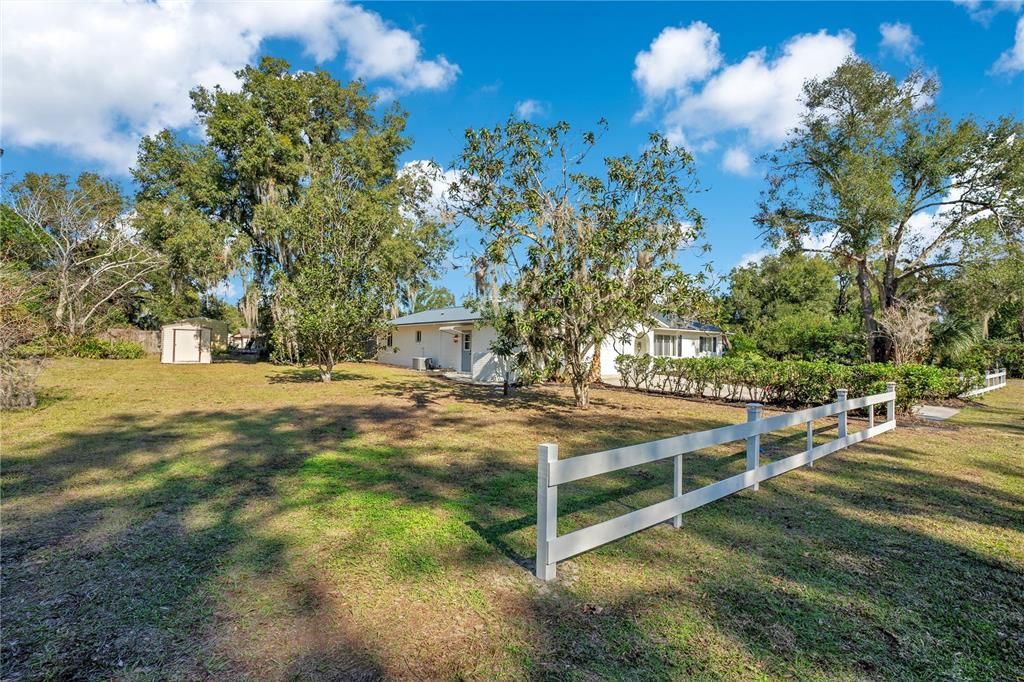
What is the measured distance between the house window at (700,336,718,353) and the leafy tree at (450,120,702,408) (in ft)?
68.5

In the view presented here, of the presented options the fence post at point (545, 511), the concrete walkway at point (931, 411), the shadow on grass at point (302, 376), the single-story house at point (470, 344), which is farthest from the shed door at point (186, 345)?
the fence post at point (545, 511)

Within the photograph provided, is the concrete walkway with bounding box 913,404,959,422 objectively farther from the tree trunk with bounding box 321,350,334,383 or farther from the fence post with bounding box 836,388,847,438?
the tree trunk with bounding box 321,350,334,383

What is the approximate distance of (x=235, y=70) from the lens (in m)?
28.0

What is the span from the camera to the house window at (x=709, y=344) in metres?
30.0

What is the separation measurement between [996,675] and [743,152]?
22.3 m

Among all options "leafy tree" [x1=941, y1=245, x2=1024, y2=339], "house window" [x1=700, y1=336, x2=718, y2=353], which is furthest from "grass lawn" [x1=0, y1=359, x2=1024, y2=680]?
"house window" [x1=700, y1=336, x2=718, y2=353]

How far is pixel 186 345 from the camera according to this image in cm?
2491

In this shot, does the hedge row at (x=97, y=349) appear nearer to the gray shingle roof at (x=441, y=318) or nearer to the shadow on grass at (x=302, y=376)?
the shadow on grass at (x=302, y=376)

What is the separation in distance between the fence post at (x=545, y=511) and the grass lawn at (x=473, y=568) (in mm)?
152

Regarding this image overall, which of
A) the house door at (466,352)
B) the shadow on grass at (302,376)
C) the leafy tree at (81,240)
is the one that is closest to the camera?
the shadow on grass at (302,376)

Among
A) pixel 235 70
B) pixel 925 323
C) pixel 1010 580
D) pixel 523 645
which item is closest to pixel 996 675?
pixel 1010 580

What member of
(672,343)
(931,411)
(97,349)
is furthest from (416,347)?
(931,411)

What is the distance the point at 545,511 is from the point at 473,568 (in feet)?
2.59

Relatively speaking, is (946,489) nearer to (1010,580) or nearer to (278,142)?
(1010,580)
